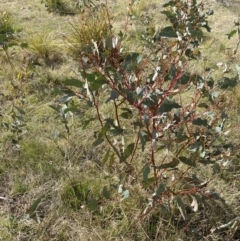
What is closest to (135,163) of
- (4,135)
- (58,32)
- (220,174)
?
(220,174)

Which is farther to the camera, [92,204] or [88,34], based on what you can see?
[88,34]

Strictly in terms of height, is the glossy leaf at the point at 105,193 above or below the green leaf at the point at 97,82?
below

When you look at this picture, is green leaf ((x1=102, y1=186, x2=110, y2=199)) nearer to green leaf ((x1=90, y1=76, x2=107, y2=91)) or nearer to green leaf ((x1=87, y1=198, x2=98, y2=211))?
green leaf ((x1=87, y1=198, x2=98, y2=211))

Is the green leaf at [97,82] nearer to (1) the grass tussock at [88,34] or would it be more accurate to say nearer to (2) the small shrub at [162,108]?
(2) the small shrub at [162,108]

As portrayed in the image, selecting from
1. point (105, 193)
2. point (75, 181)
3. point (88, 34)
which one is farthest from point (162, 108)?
point (88, 34)

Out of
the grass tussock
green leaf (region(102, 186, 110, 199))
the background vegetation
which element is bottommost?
the background vegetation

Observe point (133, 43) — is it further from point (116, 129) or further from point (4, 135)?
point (116, 129)

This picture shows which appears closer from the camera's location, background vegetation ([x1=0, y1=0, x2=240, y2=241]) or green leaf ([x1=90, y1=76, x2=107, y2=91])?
green leaf ([x1=90, y1=76, x2=107, y2=91])

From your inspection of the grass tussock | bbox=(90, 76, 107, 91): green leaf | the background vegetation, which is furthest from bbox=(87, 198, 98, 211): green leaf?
the grass tussock

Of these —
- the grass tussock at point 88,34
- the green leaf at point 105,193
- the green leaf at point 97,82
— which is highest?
the green leaf at point 97,82

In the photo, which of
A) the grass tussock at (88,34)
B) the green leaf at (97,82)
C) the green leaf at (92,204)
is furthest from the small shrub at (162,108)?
the grass tussock at (88,34)

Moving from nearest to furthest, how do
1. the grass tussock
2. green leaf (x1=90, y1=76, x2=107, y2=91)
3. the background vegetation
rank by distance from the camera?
green leaf (x1=90, y1=76, x2=107, y2=91), the background vegetation, the grass tussock

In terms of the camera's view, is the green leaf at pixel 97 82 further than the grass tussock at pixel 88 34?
No

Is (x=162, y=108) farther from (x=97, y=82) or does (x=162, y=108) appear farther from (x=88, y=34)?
(x=88, y=34)
